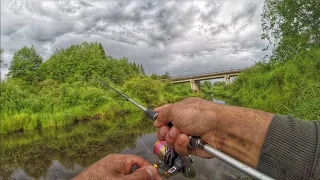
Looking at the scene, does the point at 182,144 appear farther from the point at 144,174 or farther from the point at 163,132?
the point at 144,174

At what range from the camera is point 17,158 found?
395 inches

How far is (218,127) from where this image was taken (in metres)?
2.19

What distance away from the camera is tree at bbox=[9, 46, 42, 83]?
43.4 m

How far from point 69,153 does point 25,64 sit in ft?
133

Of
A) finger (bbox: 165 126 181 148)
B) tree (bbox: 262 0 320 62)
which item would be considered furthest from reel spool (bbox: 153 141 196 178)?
tree (bbox: 262 0 320 62)

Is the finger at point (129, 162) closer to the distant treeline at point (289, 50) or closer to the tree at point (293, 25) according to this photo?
the distant treeline at point (289, 50)

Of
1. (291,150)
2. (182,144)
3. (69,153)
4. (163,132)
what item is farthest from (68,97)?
(291,150)

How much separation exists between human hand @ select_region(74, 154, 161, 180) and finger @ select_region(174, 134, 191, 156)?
53 centimetres

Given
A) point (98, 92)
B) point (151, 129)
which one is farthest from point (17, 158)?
point (98, 92)

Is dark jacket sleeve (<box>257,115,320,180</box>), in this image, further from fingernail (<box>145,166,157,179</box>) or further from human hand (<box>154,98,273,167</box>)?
fingernail (<box>145,166,157,179</box>)

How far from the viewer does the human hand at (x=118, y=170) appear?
1.59m

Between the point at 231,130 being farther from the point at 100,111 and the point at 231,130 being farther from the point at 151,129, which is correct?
the point at 100,111

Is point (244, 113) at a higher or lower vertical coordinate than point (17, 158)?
higher

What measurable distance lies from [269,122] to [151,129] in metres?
11.9
